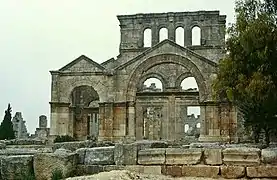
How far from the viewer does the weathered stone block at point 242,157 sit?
1051 cm

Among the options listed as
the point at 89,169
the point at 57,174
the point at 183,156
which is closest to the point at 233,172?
the point at 183,156

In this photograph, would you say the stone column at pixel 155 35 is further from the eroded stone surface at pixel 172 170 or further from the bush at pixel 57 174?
the bush at pixel 57 174

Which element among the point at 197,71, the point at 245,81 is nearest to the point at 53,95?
the point at 197,71

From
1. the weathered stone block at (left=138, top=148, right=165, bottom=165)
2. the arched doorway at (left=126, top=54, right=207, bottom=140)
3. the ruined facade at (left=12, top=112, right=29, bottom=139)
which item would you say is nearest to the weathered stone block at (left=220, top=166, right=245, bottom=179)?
the weathered stone block at (left=138, top=148, right=165, bottom=165)

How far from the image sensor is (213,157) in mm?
10773

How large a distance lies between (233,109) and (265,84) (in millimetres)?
13579

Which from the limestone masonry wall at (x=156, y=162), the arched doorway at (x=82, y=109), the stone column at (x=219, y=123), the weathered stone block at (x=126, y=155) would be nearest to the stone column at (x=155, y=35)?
the arched doorway at (x=82, y=109)

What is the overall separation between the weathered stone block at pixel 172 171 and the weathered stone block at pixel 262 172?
4.78 feet

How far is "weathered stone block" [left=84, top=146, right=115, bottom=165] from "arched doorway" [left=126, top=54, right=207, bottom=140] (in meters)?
18.1

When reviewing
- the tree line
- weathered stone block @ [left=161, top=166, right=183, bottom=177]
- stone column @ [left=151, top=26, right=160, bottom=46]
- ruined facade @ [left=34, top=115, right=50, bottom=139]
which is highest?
stone column @ [left=151, top=26, right=160, bottom=46]

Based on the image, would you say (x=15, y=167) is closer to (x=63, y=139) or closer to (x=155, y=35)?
(x=63, y=139)

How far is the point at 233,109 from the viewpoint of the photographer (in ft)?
92.5

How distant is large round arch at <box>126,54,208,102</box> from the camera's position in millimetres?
29750

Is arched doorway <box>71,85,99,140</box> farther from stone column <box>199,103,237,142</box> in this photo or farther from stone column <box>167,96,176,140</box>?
stone column <box>199,103,237,142</box>
